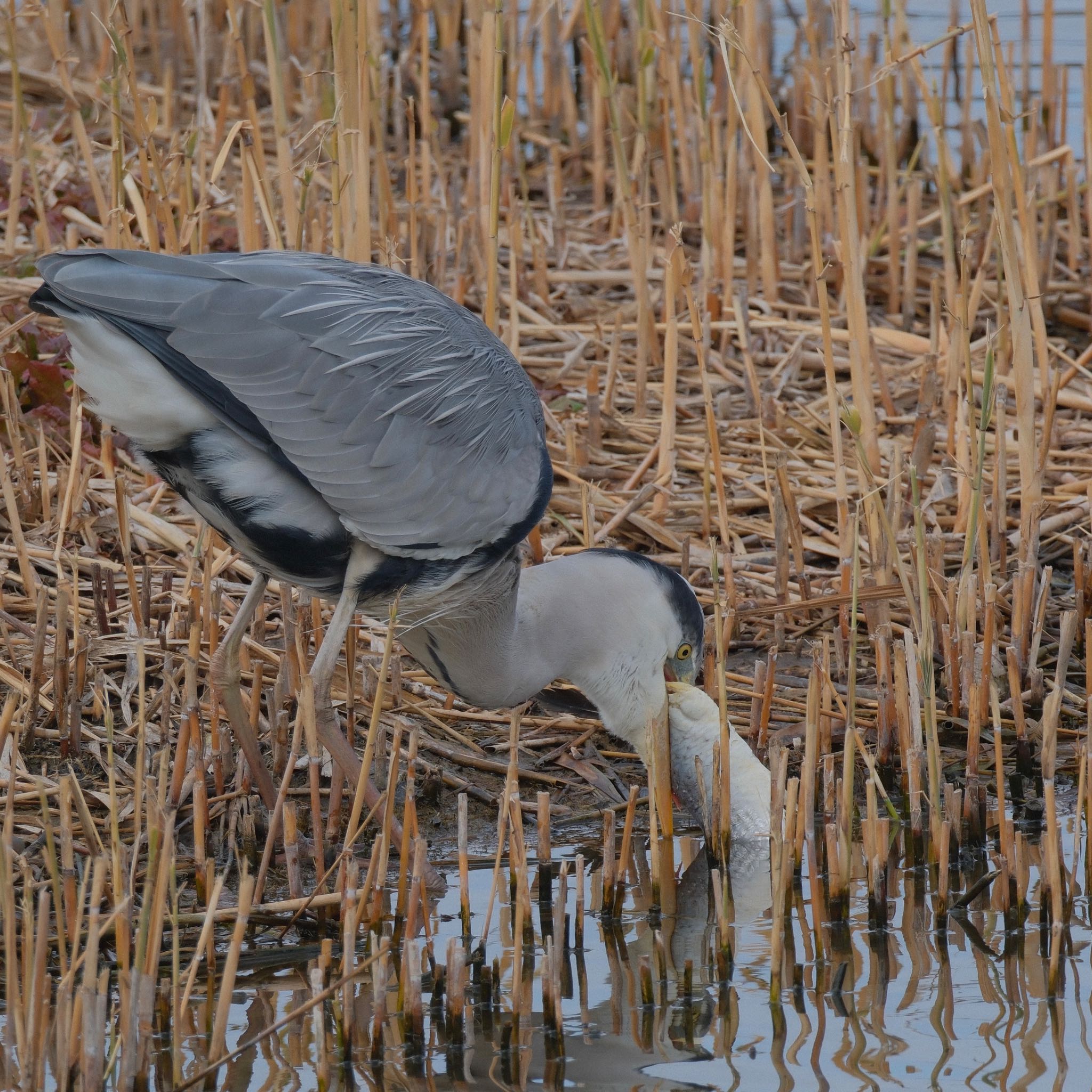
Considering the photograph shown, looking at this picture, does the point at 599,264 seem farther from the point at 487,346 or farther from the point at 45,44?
the point at 45,44

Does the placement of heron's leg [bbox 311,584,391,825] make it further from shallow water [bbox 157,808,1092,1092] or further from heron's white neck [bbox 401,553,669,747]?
shallow water [bbox 157,808,1092,1092]

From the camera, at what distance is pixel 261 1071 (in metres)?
2.94

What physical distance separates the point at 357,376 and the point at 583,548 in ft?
4.54

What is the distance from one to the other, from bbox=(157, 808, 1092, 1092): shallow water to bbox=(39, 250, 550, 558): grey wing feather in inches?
39.3

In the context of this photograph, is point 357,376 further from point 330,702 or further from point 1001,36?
point 1001,36

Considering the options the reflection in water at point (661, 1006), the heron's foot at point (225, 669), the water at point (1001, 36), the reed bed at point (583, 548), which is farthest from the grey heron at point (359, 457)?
the water at point (1001, 36)

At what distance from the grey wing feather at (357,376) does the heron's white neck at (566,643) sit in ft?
0.94

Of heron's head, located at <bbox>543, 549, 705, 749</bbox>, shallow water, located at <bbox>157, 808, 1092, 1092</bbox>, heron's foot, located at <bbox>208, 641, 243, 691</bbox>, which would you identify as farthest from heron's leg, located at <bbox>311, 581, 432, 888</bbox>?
heron's head, located at <bbox>543, 549, 705, 749</bbox>

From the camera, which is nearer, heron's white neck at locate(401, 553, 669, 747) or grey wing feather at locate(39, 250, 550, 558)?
grey wing feather at locate(39, 250, 550, 558)

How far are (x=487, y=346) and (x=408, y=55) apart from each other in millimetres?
4766

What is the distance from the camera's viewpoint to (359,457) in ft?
12.7

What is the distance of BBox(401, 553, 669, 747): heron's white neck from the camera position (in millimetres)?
4262

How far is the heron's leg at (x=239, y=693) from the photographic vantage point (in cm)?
397

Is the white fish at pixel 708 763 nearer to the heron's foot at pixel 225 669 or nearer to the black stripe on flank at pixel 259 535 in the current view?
the black stripe on flank at pixel 259 535
